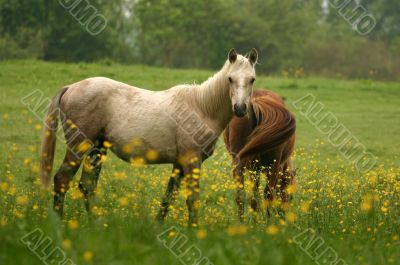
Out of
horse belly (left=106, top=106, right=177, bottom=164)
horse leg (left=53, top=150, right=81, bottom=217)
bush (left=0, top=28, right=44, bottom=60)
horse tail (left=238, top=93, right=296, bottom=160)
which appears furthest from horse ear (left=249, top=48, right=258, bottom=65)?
bush (left=0, top=28, right=44, bottom=60)

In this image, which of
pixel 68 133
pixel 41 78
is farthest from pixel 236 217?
pixel 41 78

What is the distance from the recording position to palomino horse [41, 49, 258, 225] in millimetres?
7191

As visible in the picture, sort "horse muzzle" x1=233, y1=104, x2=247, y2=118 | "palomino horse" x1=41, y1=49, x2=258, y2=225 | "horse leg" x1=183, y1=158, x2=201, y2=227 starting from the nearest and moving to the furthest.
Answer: "horse leg" x1=183, y1=158, x2=201, y2=227 → "horse muzzle" x1=233, y1=104, x2=247, y2=118 → "palomino horse" x1=41, y1=49, x2=258, y2=225

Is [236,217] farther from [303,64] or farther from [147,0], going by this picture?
[303,64]

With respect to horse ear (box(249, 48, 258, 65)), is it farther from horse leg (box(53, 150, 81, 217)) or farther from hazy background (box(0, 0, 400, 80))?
hazy background (box(0, 0, 400, 80))

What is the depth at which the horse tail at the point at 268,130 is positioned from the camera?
747 centimetres

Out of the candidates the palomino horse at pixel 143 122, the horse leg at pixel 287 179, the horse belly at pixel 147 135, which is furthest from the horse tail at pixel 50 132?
the horse leg at pixel 287 179

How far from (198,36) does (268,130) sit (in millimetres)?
41171

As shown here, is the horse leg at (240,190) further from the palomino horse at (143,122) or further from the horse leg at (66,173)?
the horse leg at (66,173)

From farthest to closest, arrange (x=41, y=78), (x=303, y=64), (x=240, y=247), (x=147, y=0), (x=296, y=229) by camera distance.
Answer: (x=303, y=64) → (x=147, y=0) → (x=41, y=78) → (x=296, y=229) → (x=240, y=247)

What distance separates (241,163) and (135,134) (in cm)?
123

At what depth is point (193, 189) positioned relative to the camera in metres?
6.73

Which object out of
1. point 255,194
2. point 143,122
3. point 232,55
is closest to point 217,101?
point 232,55

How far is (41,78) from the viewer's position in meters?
20.5
